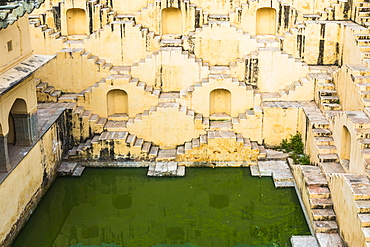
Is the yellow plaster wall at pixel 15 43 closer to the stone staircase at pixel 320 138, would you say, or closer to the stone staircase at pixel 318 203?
the stone staircase at pixel 318 203

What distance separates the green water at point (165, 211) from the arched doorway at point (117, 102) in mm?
2070

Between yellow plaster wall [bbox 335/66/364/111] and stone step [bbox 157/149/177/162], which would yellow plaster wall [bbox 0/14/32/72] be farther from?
yellow plaster wall [bbox 335/66/364/111]

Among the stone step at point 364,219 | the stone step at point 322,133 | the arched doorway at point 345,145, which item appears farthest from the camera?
the stone step at point 322,133

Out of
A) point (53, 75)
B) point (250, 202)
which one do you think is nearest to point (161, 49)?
point (53, 75)

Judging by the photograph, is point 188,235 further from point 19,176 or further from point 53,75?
point 53,75

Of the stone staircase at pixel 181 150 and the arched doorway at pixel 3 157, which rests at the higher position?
the arched doorway at pixel 3 157

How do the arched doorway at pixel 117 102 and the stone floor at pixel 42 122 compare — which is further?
the arched doorway at pixel 117 102

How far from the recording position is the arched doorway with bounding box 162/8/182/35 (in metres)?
18.9

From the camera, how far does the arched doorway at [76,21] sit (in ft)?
62.3

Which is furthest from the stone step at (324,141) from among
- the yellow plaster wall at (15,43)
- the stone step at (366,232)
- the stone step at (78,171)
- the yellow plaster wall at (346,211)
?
the yellow plaster wall at (15,43)

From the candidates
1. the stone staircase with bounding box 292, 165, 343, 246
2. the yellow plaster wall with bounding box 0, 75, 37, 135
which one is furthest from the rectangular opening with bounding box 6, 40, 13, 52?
the stone staircase with bounding box 292, 165, 343, 246

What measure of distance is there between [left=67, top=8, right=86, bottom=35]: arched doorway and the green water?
4966 mm

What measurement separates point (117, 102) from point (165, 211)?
4551 mm

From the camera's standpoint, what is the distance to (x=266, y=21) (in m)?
18.9
